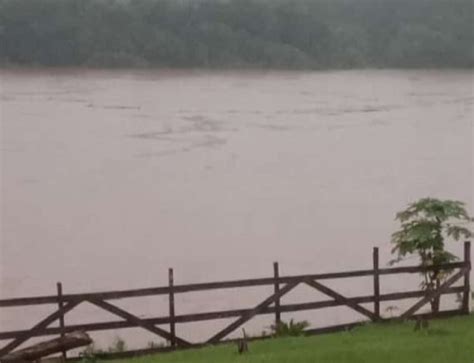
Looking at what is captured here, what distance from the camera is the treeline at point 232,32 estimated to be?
57.0 meters

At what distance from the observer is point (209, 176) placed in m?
34.8

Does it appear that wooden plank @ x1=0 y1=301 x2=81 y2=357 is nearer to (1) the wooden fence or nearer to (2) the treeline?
(1) the wooden fence

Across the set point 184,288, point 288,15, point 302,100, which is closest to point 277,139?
point 302,100

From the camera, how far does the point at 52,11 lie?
57.6 meters

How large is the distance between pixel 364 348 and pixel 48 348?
3.47 metres

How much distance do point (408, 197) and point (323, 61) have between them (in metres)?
34.9

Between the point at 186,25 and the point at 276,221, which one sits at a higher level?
the point at 186,25

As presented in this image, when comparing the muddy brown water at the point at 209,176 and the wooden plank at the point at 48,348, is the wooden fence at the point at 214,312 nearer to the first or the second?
the wooden plank at the point at 48,348

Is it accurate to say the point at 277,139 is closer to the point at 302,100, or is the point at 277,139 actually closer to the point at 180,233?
the point at 302,100

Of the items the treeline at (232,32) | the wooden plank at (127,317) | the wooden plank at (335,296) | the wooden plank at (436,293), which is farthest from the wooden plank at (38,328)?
the treeline at (232,32)

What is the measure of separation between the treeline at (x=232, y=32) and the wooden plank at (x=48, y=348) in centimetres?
4692

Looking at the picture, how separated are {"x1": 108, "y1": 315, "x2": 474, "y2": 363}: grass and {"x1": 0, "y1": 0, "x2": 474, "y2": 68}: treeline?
1846 inches

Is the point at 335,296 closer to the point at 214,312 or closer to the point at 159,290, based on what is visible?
the point at 214,312

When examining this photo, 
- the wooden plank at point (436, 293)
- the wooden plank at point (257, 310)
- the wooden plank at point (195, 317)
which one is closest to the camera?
the wooden plank at point (195, 317)
